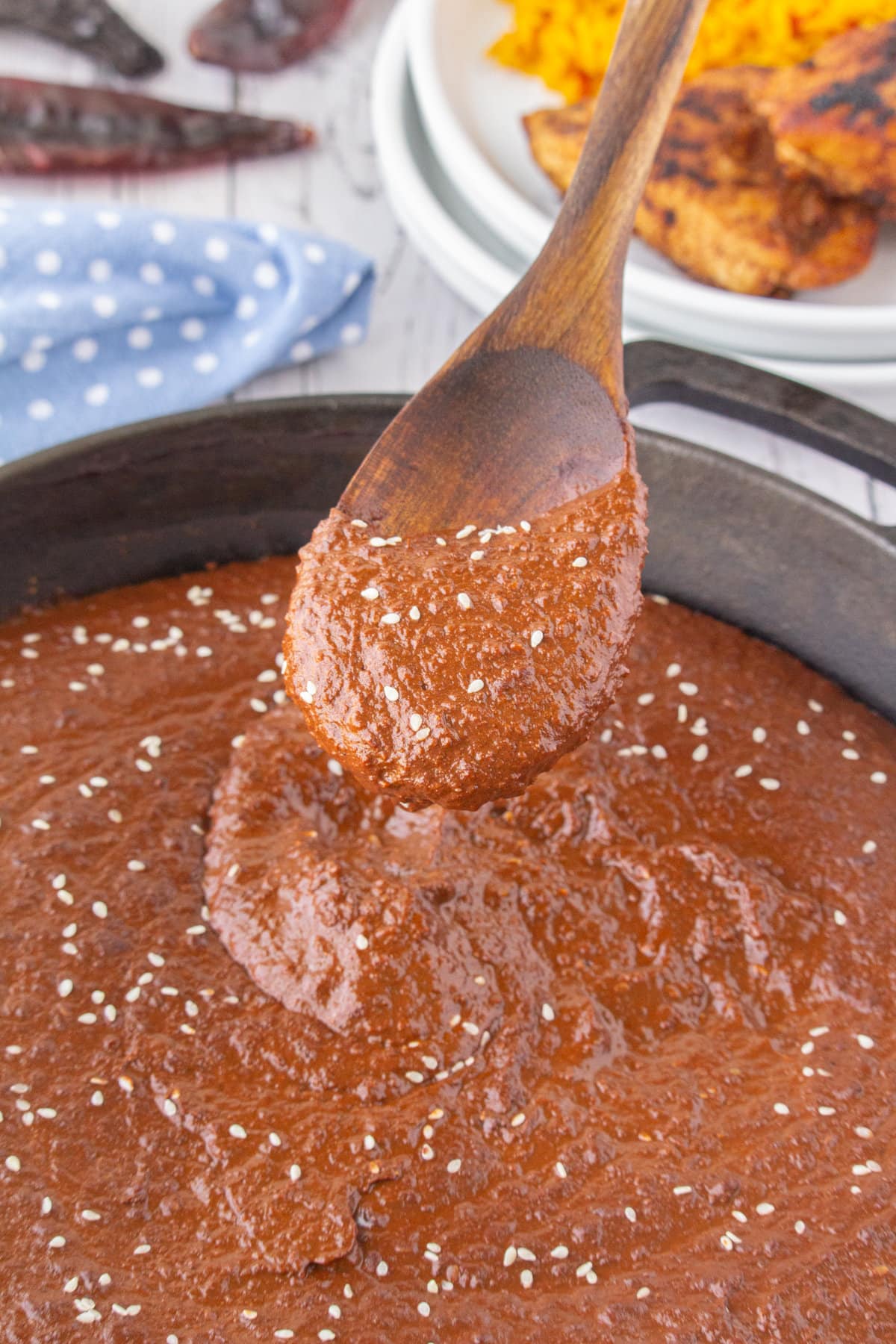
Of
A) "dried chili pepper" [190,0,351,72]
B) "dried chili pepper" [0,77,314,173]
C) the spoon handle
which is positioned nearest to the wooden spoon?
the spoon handle

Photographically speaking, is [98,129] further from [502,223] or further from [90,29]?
[502,223]

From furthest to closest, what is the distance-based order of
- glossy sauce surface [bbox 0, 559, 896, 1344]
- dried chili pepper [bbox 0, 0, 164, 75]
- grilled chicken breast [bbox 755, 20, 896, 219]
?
dried chili pepper [bbox 0, 0, 164, 75], grilled chicken breast [bbox 755, 20, 896, 219], glossy sauce surface [bbox 0, 559, 896, 1344]

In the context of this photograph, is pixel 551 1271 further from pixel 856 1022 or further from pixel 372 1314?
pixel 856 1022

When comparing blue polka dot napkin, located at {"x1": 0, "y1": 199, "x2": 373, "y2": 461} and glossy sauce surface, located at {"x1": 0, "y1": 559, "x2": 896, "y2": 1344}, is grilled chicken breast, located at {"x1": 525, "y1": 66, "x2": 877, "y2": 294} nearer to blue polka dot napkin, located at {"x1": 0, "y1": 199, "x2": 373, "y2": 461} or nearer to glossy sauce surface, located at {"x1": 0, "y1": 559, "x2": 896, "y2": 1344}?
blue polka dot napkin, located at {"x1": 0, "y1": 199, "x2": 373, "y2": 461}

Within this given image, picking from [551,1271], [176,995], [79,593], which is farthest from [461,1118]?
[79,593]

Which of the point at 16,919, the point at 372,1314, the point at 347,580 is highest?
the point at 347,580

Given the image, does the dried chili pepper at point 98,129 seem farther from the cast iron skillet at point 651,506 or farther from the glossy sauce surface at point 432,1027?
the glossy sauce surface at point 432,1027

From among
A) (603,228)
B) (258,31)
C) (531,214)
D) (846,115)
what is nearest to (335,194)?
(258,31)

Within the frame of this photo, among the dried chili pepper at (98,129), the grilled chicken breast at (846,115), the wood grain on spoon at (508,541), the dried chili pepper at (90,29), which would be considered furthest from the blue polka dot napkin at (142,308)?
the wood grain on spoon at (508,541)
